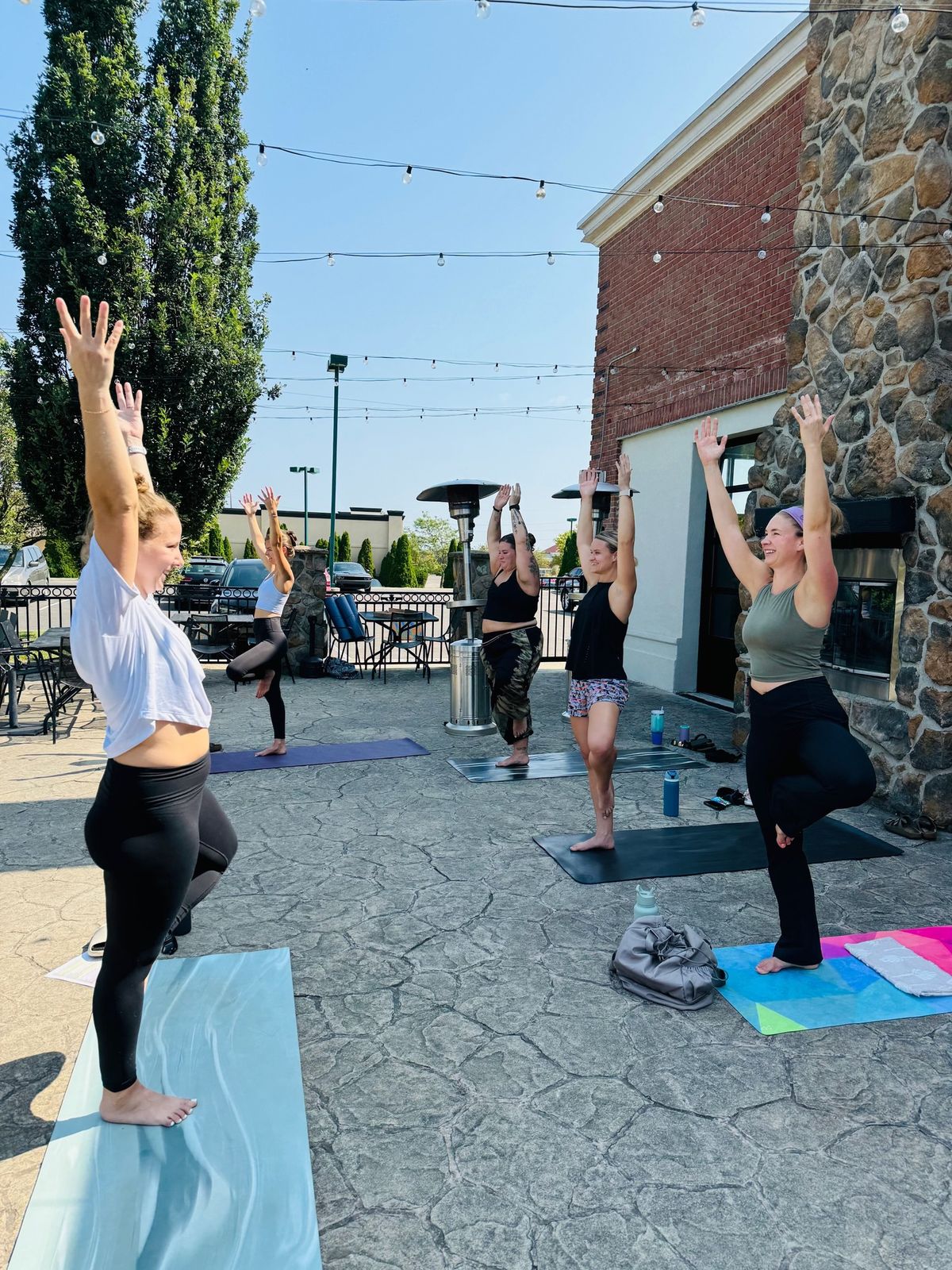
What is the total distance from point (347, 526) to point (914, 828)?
1776 inches

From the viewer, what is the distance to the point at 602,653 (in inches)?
177

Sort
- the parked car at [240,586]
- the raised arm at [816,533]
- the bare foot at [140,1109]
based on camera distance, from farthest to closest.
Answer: the parked car at [240,586]
the raised arm at [816,533]
the bare foot at [140,1109]

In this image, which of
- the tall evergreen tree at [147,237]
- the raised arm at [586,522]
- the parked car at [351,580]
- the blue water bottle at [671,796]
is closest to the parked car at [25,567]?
the parked car at [351,580]

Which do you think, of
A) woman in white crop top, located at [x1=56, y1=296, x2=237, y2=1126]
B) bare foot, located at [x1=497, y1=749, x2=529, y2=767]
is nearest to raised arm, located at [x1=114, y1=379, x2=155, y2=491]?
woman in white crop top, located at [x1=56, y1=296, x2=237, y2=1126]

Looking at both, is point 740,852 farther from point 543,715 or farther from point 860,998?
point 543,715

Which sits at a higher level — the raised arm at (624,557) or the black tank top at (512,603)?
the raised arm at (624,557)

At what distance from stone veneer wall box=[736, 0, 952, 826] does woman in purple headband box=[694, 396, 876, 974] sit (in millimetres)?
2556

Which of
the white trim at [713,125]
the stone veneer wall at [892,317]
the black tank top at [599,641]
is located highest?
the white trim at [713,125]

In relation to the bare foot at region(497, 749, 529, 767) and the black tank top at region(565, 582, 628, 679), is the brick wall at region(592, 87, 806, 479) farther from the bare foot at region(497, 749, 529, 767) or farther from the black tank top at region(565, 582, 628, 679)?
the bare foot at region(497, 749, 529, 767)

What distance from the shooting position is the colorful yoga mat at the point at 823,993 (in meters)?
2.94

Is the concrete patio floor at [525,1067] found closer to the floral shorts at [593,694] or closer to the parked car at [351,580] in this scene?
the floral shorts at [593,694]

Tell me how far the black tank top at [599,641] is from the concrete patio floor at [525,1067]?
111 cm

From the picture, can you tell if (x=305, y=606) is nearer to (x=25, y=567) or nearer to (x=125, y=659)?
(x=125, y=659)

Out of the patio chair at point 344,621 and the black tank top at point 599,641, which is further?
the patio chair at point 344,621
